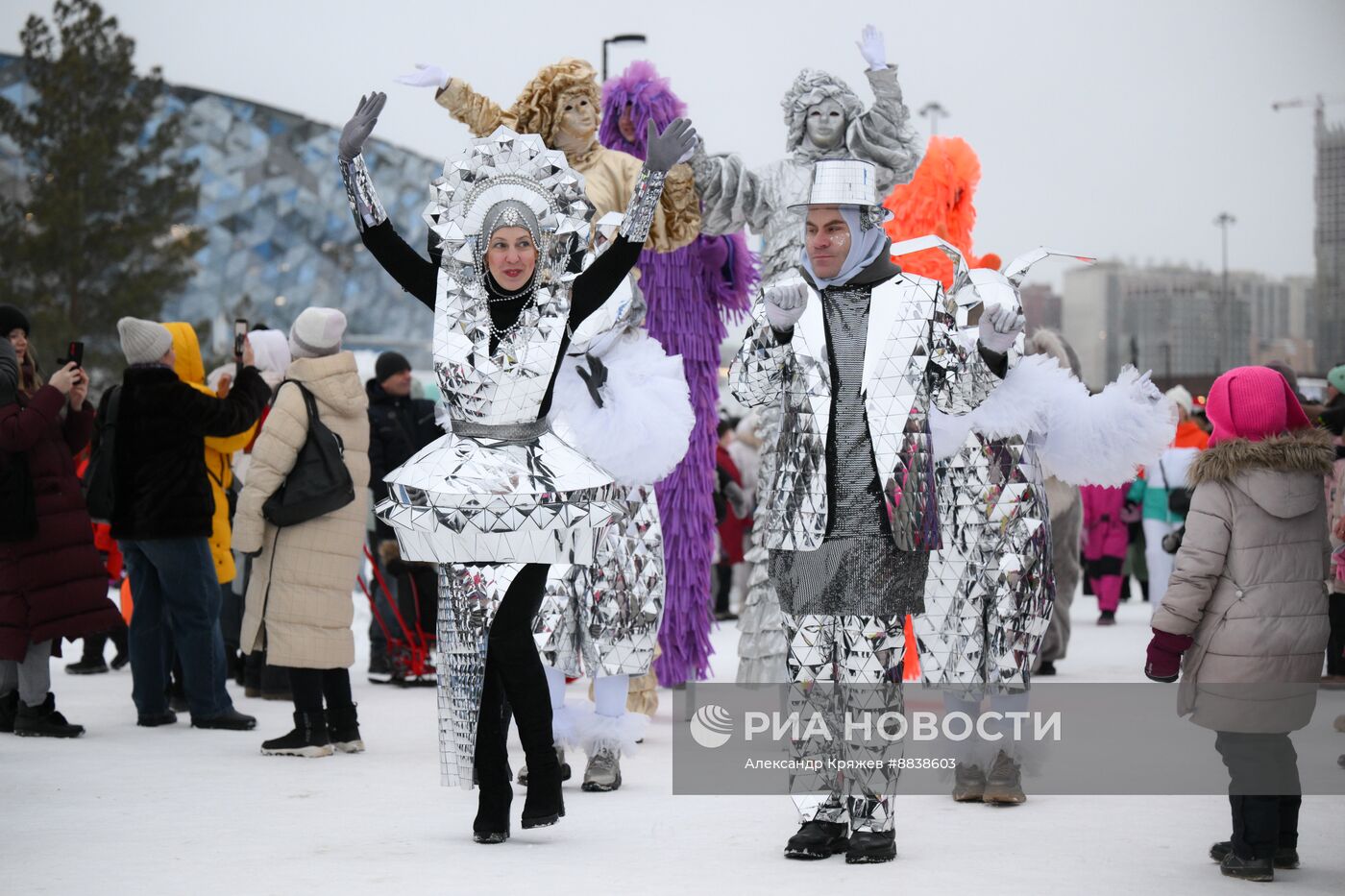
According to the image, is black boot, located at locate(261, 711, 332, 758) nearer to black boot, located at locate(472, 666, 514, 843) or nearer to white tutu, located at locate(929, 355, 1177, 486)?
black boot, located at locate(472, 666, 514, 843)

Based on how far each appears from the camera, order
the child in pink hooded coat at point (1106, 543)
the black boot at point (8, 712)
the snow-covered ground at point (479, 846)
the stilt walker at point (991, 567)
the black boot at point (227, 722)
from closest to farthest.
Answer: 1. the snow-covered ground at point (479, 846)
2. the stilt walker at point (991, 567)
3. the black boot at point (8, 712)
4. the black boot at point (227, 722)
5. the child in pink hooded coat at point (1106, 543)

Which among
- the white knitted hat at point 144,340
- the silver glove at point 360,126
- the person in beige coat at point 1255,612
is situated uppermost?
the silver glove at point 360,126

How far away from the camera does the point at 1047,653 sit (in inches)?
337

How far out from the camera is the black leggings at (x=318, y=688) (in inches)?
235

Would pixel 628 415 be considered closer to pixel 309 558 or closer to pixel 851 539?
pixel 851 539

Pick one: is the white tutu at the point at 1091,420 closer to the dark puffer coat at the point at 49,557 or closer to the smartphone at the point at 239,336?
the smartphone at the point at 239,336

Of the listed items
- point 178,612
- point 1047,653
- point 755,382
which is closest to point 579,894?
point 755,382

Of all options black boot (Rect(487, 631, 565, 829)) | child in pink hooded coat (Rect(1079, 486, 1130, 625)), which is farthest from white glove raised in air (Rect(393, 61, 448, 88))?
child in pink hooded coat (Rect(1079, 486, 1130, 625))

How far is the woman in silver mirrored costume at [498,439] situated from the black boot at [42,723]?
2802mm

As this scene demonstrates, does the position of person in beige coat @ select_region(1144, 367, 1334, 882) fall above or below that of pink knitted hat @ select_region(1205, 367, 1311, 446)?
below

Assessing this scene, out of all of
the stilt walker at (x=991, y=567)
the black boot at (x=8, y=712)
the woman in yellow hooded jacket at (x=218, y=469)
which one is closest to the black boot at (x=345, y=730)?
the woman in yellow hooded jacket at (x=218, y=469)

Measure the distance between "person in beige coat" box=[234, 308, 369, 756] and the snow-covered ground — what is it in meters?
0.25

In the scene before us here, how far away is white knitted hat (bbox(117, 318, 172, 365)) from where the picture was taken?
6410mm

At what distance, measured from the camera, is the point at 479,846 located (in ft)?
13.8
